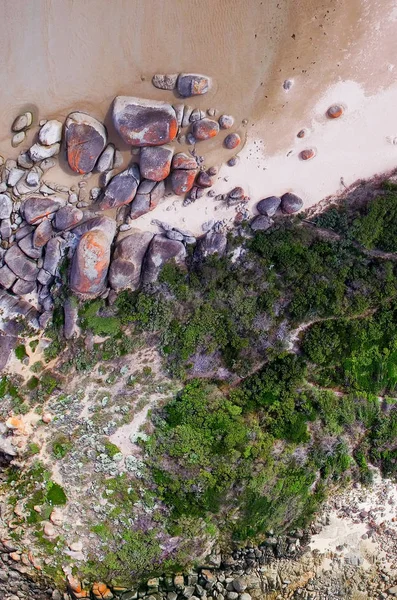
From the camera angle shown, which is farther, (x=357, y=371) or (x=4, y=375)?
(x=4, y=375)

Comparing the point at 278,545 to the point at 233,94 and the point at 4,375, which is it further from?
the point at 233,94

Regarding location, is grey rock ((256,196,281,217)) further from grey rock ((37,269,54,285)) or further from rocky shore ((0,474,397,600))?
rocky shore ((0,474,397,600))

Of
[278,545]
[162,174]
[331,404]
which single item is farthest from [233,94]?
[278,545]

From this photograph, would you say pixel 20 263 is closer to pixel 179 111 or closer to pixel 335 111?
pixel 179 111

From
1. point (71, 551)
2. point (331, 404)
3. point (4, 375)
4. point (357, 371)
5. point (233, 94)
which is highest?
point (233, 94)

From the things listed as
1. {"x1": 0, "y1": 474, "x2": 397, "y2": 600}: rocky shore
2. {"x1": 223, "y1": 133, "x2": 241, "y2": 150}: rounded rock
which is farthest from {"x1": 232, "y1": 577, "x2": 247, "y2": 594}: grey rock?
{"x1": 223, "y1": 133, "x2": 241, "y2": 150}: rounded rock

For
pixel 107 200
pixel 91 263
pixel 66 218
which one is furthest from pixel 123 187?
pixel 91 263

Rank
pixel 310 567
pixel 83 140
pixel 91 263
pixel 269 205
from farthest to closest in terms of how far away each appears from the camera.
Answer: pixel 269 205 < pixel 83 140 < pixel 91 263 < pixel 310 567
